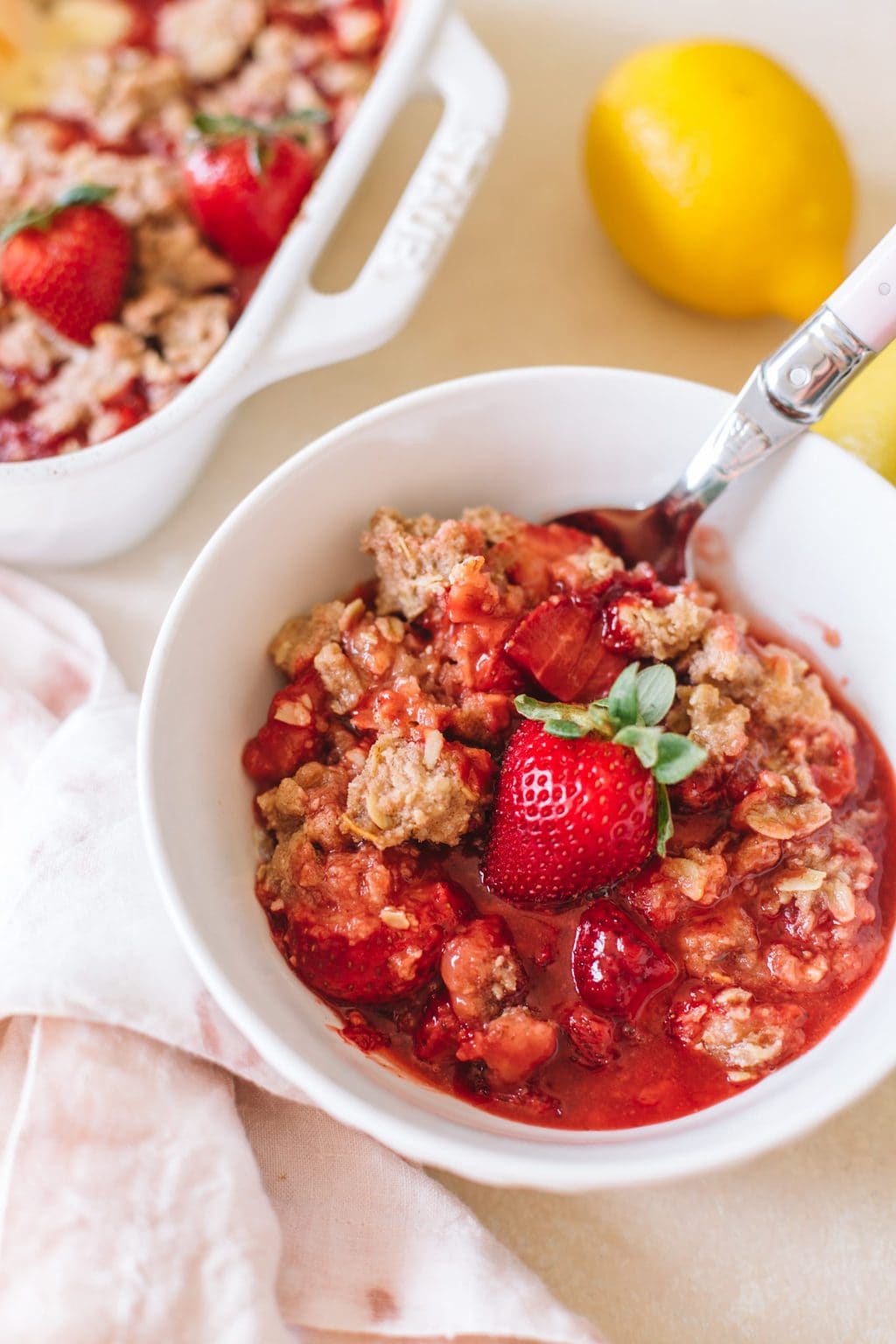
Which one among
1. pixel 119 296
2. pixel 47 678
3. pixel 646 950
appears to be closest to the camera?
pixel 646 950

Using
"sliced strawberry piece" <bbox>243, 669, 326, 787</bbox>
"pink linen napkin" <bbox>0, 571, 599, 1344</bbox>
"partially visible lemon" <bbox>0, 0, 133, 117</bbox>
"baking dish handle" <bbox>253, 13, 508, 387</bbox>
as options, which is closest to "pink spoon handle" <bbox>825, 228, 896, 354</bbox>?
"baking dish handle" <bbox>253, 13, 508, 387</bbox>

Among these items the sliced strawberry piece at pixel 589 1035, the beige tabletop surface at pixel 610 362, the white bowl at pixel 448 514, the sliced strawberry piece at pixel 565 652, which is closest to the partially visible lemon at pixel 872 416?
→ the white bowl at pixel 448 514

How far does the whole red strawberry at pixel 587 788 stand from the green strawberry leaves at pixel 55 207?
1.09m

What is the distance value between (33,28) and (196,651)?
53.0 inches

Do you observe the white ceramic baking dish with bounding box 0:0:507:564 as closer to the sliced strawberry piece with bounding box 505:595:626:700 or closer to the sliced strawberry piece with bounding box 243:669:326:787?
the sliced strawberry piece with bounding box 243:669:326:787

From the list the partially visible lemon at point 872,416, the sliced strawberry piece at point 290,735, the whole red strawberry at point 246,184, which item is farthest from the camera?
the whole red strawberry at point 246,184

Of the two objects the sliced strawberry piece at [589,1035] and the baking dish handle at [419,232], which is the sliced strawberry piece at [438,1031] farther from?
the baking dish handle at [419,232]

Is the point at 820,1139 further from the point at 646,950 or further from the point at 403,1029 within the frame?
the point at 403,1029

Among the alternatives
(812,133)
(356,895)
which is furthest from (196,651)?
(812,133)

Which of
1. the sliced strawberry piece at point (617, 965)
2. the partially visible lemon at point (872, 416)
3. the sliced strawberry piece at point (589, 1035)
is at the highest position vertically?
the partially visible lemon at point (872, 416)

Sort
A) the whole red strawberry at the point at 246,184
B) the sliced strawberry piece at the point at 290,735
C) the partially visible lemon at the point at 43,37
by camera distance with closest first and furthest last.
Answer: the sliced strawberry piece at the point at 290,735 → the whole red strawberry at the point at 246,184 → the partially visible lemon at the point at 43,37

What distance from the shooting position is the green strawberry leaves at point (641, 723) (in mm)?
1284

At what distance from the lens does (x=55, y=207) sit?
1833 mm

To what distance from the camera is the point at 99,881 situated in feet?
5.02
